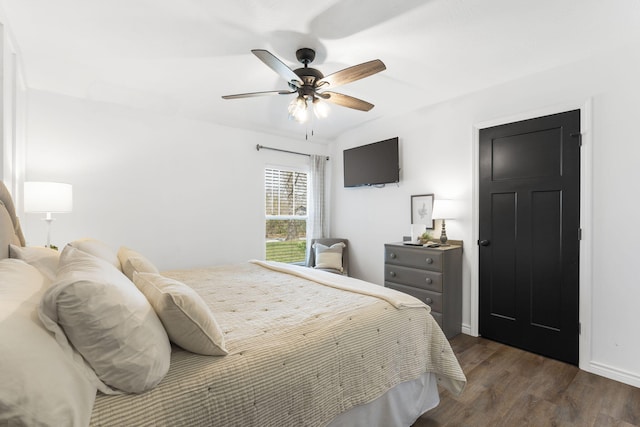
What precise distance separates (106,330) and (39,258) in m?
1.08

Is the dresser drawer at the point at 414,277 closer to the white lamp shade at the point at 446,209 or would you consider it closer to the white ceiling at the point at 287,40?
the white lamp shade at the point at 446,209

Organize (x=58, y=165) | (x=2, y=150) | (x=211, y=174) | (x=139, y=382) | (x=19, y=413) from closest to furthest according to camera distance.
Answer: (x=19, y=413) < (x=139, y=382) < (x=2, y=150) < (x=58, y=165) < (x=211, y=174)

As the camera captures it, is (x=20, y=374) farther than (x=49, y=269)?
No

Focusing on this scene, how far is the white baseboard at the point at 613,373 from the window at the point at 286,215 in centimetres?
336

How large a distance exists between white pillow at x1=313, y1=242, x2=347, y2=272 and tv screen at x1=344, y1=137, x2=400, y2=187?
3.05 ft

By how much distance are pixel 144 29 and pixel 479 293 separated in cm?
365

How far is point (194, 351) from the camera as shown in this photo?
1.13m

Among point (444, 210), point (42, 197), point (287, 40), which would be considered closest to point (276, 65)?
point (287, 40)

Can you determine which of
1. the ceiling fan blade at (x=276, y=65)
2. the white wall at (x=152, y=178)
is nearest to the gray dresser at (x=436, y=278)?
the white wall at (x=152, y=178)

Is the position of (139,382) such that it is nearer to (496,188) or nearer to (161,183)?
(161,183)

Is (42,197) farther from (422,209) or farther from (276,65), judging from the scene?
(422,209)

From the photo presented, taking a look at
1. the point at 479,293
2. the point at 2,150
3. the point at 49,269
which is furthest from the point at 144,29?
the point at 479,293

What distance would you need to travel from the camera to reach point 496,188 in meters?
2.96

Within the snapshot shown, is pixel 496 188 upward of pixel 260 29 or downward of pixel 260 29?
downward
